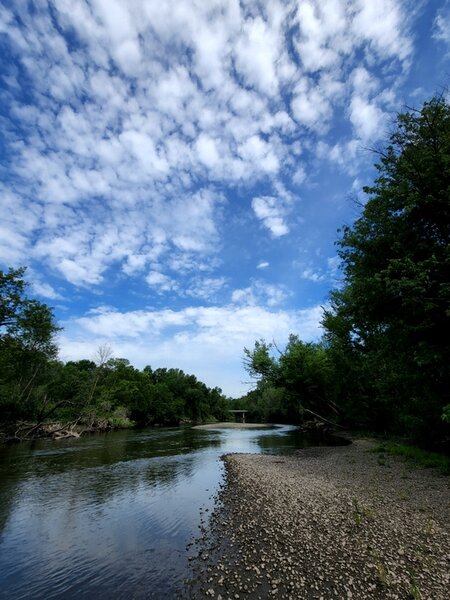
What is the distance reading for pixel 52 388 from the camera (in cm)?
5706

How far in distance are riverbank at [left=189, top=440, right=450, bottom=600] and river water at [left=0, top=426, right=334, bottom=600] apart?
3.63 ft

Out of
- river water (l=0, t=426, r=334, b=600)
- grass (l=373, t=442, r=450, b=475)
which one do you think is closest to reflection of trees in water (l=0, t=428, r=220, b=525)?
river water (l=0, t=426, r=334, b=600)

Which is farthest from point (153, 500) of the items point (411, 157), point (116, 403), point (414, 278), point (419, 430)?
point (116, 403)

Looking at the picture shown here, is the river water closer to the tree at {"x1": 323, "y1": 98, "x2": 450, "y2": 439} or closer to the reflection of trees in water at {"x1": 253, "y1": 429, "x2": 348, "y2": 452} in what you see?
the tree at {"x1": 323, "y1": 98, "x2": 450, "y2": 439}

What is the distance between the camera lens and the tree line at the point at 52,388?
110 ft

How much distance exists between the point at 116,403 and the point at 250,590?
249ft

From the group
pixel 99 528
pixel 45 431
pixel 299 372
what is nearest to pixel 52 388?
pixel 45 431

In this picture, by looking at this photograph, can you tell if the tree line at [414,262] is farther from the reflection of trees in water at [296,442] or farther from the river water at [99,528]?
the reflection of trees in water at [296,442]

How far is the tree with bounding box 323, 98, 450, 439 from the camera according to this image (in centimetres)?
1380

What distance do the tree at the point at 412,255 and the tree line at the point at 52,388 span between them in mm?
32226

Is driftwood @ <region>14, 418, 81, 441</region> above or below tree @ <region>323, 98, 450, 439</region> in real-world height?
below

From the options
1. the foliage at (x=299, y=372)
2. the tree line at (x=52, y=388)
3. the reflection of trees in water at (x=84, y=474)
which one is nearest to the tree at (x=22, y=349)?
the tree line at (x=52, y=388)

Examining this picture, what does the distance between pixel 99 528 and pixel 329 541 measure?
301 inches

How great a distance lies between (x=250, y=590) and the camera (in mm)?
6602
